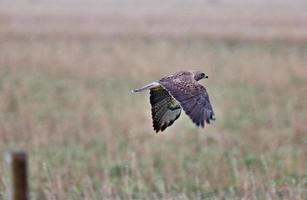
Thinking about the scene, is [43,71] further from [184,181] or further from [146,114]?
[184,181]

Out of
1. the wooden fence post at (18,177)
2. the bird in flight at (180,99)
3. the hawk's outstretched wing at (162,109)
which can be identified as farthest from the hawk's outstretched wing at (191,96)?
the wooden fence post at (18,177)

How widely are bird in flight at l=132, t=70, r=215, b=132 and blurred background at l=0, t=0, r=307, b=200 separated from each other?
97 centimetres

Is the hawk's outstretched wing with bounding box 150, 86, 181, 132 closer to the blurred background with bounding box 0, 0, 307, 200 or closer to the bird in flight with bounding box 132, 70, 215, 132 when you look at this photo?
the bird in flight with bounding box 132, 70, 215, 132

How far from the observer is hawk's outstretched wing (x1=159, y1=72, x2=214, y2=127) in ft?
14.8

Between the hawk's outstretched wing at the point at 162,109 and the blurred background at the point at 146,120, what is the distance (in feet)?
3.06

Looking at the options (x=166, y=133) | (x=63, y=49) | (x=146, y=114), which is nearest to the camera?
(x=166, y=133)

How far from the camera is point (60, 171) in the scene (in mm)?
8727

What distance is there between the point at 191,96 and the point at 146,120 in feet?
25.6

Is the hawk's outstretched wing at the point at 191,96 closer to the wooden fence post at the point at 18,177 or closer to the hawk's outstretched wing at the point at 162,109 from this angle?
the hawk's outstretched wing at the point at 162,109

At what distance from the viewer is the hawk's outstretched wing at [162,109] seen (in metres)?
5.44

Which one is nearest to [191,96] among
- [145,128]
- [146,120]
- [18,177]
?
[18,177]

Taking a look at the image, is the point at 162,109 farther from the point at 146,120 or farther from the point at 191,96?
the point at 146,120

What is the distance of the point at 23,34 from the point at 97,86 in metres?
11.0

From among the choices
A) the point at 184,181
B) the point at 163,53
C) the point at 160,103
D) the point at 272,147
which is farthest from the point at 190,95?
the point at 163,53
